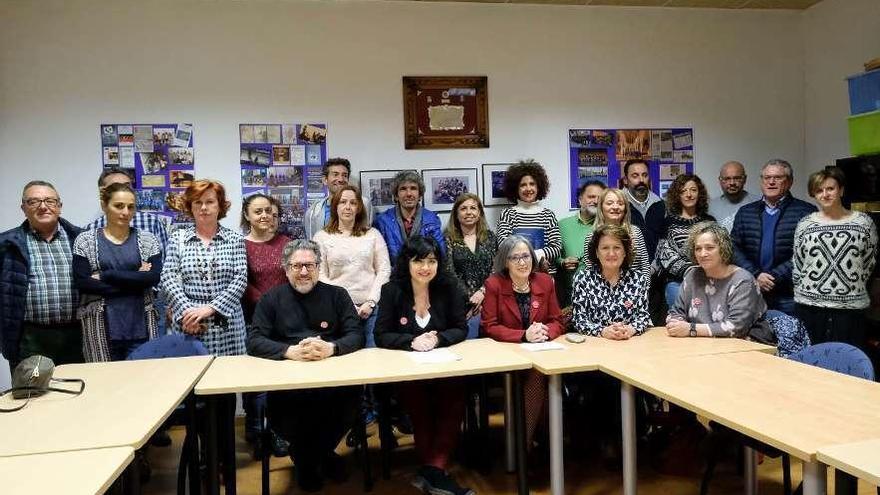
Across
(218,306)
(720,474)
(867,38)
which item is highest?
(867,38)

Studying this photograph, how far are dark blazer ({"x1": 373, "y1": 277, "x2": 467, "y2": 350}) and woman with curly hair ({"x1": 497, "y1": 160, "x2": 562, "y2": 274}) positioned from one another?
0.92m

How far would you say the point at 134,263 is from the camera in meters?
3.26

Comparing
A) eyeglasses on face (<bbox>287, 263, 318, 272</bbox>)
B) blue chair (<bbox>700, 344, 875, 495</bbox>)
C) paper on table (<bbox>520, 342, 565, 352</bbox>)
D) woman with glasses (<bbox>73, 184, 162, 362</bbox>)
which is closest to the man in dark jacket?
blue chair (<bbox>700, 344, 875, 495</bbox>)

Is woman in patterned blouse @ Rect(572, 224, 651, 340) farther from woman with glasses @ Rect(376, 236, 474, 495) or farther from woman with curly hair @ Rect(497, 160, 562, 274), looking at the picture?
woman with glasses @ Rect(376, 236, 474, 495)

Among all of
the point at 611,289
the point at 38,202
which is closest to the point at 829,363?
the point at 611,289

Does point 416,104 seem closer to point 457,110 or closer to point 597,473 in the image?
point 457,110

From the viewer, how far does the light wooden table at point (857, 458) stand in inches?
56.5

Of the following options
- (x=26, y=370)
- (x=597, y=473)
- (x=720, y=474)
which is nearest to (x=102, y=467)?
(x=26, y=370)

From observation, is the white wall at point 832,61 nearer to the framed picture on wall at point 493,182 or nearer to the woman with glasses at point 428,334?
the framed picture on wall at point 493,182

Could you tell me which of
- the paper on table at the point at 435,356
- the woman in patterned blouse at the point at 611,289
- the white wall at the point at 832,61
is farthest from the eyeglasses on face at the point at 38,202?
the white wall at the point at 832,61

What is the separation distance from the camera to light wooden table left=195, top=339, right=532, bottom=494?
2434mm

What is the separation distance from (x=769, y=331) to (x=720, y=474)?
2.57ft

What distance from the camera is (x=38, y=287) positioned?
3234mm

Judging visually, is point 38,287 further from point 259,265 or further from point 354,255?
point 354,255
